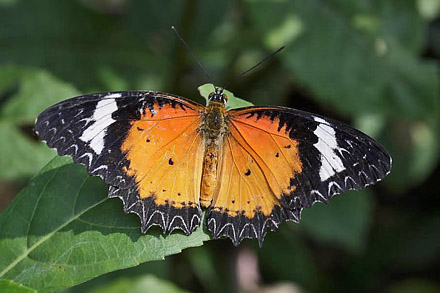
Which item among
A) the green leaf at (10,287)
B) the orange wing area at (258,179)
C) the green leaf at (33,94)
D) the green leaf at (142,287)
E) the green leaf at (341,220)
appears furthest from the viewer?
the green leaf at (341,220)

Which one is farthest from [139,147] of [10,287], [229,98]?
[10,287]

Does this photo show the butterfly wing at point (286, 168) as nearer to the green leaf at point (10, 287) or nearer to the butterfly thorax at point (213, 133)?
the butterfly thorax at point (213, 133)

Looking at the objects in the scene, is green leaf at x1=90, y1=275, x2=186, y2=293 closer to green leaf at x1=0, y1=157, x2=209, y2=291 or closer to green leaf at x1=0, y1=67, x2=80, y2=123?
green leaf at x1=0, y1=157, x2=209, y2=291

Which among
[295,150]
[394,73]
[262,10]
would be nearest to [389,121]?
[394,73]

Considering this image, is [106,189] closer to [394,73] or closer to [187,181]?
[187,181]

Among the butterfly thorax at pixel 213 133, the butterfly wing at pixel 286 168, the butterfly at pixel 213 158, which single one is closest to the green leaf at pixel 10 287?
the butterfly at pixel 213 158
